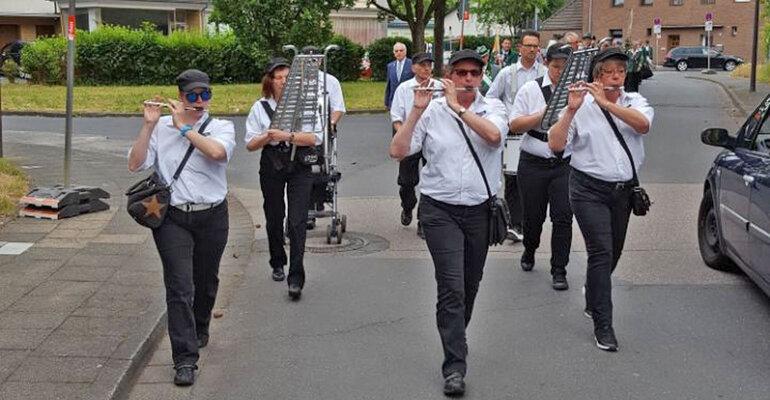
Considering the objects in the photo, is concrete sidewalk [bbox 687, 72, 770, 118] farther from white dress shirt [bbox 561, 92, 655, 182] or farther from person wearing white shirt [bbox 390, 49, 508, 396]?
person wearing white shirt [bbox 390, 49, 508, 396]

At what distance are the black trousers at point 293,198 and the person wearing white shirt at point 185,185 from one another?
1537mm

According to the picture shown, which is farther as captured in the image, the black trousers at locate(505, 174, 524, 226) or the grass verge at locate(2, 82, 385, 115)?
the grass verge at locate(2, 82, 385, 115)

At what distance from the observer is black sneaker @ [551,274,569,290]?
7.02 m

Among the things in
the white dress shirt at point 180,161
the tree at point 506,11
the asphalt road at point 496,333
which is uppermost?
the tree at point 506,11

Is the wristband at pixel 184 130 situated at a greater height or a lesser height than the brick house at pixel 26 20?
lesser

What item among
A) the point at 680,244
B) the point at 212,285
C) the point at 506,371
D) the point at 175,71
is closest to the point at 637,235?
the point at 680,244

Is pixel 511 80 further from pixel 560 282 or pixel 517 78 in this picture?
pixel 560 282

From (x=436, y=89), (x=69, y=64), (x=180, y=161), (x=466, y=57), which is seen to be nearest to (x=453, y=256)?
(x=436, y=89)

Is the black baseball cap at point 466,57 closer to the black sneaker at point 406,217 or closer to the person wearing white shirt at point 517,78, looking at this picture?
the person wearing white shirt at point 517,78

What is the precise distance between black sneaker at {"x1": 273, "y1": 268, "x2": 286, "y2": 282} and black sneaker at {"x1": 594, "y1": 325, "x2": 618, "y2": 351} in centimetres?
276

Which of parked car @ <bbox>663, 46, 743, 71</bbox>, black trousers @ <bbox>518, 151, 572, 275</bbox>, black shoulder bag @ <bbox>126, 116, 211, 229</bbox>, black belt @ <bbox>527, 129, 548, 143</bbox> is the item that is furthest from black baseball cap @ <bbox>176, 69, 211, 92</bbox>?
parked car @ <bbox>663, 46, 743, 71</bbox>

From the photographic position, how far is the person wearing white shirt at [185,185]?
4980 mm

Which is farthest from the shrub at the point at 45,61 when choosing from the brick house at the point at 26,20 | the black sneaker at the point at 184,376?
the black sneaker at the point at 184,376

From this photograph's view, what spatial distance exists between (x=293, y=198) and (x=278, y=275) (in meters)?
0.89
